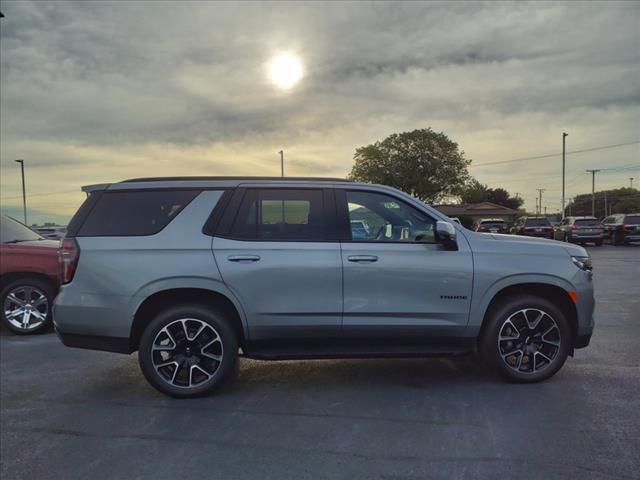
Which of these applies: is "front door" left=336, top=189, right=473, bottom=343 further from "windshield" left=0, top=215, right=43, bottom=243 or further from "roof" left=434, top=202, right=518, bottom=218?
"roof" left=434, top=202, right=518, bottom=218

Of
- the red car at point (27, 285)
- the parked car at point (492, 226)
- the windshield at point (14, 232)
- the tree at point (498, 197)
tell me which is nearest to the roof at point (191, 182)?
the red car at point (27, 285)

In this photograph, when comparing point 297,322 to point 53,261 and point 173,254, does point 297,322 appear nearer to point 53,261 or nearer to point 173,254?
point 173,254

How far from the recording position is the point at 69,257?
4246 millimetres

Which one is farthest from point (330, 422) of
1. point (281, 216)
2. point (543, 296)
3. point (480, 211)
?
point (480, 211)

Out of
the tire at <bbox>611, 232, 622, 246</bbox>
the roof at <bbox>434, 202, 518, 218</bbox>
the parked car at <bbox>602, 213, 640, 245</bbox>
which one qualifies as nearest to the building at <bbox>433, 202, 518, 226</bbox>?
the roof at <bbox>434, 202, 518, 218</bbox>

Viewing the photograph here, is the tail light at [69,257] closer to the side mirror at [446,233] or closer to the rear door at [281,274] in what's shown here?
the rear door at [281,274]

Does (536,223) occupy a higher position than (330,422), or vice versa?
(536,223)

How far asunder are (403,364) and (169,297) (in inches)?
97.5

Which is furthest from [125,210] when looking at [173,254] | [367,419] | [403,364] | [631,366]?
[631,366]

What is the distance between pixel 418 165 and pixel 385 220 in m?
61.5

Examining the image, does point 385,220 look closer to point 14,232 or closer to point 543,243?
point 543,243

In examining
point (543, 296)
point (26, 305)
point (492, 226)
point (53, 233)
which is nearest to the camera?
point (543, 296)

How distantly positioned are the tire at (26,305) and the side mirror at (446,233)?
5.57 meters

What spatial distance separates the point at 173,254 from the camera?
4.21 metres
